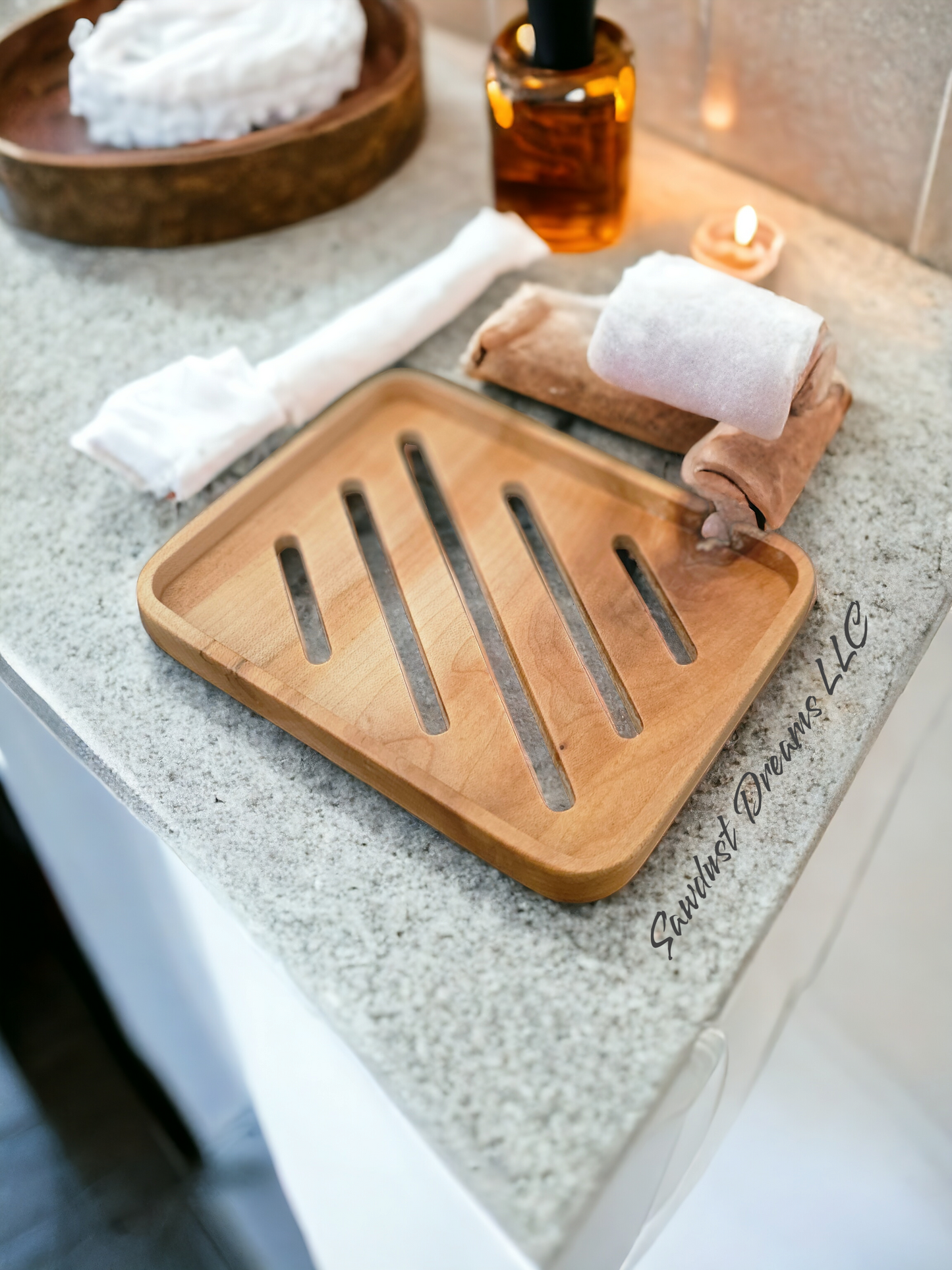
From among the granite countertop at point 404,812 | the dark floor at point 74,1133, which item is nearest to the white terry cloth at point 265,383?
the granite countertop at point 404,812

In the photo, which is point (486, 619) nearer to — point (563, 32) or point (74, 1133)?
point (563, 32)

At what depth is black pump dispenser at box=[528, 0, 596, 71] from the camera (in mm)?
700

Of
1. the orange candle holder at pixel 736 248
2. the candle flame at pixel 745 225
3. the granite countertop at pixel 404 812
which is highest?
the candle flame at pixel 745 225

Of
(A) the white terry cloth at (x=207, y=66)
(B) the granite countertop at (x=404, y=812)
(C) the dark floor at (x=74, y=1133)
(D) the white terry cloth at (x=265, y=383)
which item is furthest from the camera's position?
(C) the dark floor at (x=74, y=1133)

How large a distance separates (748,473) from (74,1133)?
902 mm

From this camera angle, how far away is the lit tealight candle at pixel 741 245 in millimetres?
748

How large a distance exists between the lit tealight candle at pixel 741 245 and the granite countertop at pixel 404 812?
36 millimetres

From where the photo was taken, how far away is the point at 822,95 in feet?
2.56

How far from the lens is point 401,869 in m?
0.52

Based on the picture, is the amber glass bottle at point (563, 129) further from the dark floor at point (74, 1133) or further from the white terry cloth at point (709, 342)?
the dark floor at point (74, 1133)

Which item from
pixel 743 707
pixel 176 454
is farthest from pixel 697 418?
pixel 176 454

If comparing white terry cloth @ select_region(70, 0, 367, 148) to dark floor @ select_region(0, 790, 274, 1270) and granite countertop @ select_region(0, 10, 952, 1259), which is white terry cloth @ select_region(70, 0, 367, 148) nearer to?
granite countertop @ select_region(0, 10, 952, 1259)

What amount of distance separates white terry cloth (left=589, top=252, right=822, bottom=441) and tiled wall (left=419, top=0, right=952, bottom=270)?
0.85 feet

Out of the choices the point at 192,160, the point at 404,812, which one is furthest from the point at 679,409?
the point at 192,160
